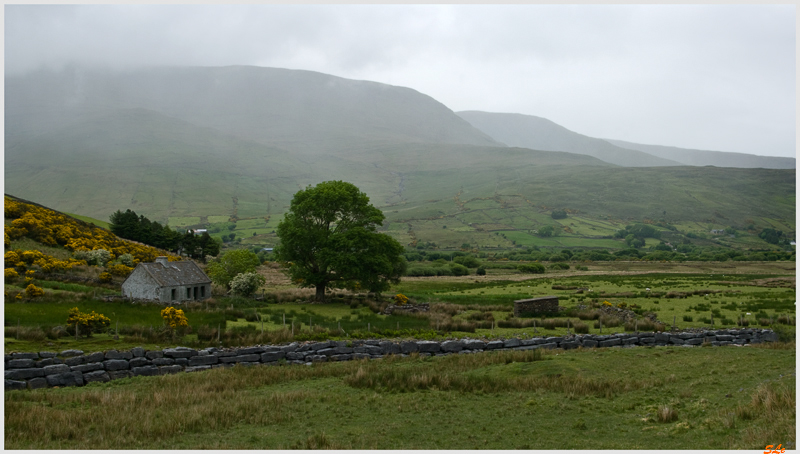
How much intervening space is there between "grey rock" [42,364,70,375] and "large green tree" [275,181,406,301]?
81.6ft

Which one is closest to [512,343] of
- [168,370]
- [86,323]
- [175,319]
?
[168,370]

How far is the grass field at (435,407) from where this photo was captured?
11625 millimetres

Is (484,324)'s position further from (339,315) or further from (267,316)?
(267,316)

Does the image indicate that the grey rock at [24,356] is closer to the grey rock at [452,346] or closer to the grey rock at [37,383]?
the grey rock at [37,383]

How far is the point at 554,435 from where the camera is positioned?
39.6 feet

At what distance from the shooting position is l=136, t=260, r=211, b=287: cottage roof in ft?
126

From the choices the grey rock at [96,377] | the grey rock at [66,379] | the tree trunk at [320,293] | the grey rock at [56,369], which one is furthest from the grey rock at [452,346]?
the tree trunk at [320,293]

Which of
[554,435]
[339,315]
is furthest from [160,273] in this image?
[554,435]

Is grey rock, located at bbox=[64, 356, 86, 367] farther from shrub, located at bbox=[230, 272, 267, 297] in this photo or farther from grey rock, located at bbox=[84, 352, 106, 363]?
shrub, located at bbox=[230, 272, 267, 297]

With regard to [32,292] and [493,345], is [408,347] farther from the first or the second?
[32,292]

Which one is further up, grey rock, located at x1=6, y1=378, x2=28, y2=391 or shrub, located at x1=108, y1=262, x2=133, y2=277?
shrub, located at x1=108, y1=262, x2=133, y2=277

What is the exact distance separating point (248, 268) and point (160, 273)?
10057 millimetres

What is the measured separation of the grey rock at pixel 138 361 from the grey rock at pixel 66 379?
5.45ft

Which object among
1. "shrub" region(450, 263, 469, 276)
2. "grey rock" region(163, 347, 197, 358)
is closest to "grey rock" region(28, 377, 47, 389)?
"grey rock" region(163, 347, 197, 358)
